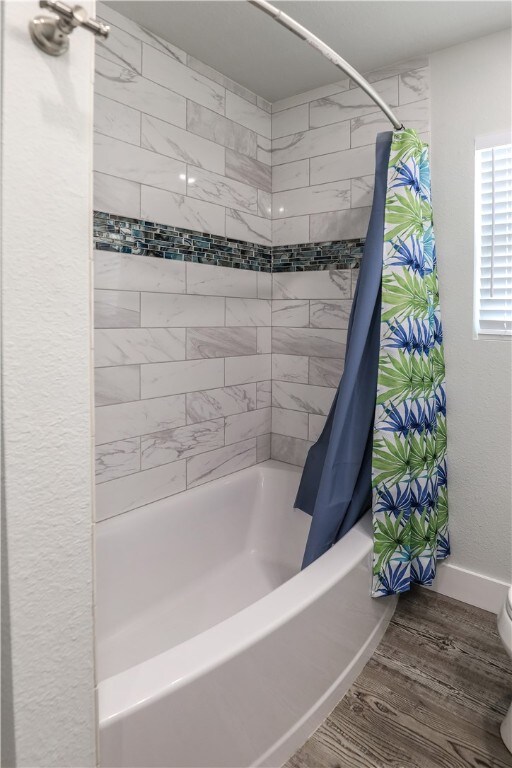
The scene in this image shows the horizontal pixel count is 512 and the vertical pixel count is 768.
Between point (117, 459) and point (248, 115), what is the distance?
1909mm

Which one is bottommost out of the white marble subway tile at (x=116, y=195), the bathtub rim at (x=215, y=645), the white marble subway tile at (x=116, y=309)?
the bathtub rim at (x=215, y=645)

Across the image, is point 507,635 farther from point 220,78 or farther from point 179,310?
point 220,78

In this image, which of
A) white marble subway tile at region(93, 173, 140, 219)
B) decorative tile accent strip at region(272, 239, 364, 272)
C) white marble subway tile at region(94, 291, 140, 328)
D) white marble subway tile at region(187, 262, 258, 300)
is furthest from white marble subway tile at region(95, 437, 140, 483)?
decorative tile accent strip at region(272, 239, 364, 272)

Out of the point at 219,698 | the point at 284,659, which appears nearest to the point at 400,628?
the point at 284,659

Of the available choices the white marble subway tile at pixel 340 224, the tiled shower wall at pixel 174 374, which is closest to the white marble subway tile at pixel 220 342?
the tiled shower wall at pixel 174 374

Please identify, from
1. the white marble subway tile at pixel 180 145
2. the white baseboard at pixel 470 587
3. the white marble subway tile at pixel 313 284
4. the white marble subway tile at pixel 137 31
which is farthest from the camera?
the white marble subway tile at pixel 313 284

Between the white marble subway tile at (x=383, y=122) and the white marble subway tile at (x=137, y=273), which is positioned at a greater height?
the white marble subway tile at (x=383, y=122)

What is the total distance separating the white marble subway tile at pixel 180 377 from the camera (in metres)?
2.10

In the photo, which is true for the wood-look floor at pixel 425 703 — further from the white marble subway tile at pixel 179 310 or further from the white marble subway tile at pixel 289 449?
the white marble subway tile at pixel 179 310

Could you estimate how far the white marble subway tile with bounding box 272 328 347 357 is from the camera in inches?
99.3

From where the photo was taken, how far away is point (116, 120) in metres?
1.90

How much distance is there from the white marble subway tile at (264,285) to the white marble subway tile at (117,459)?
1115 mm

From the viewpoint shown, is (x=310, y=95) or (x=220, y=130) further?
(x=310, y=95)

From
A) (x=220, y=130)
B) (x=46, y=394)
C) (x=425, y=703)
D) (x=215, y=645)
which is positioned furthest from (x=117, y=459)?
(x=220, y=130)
